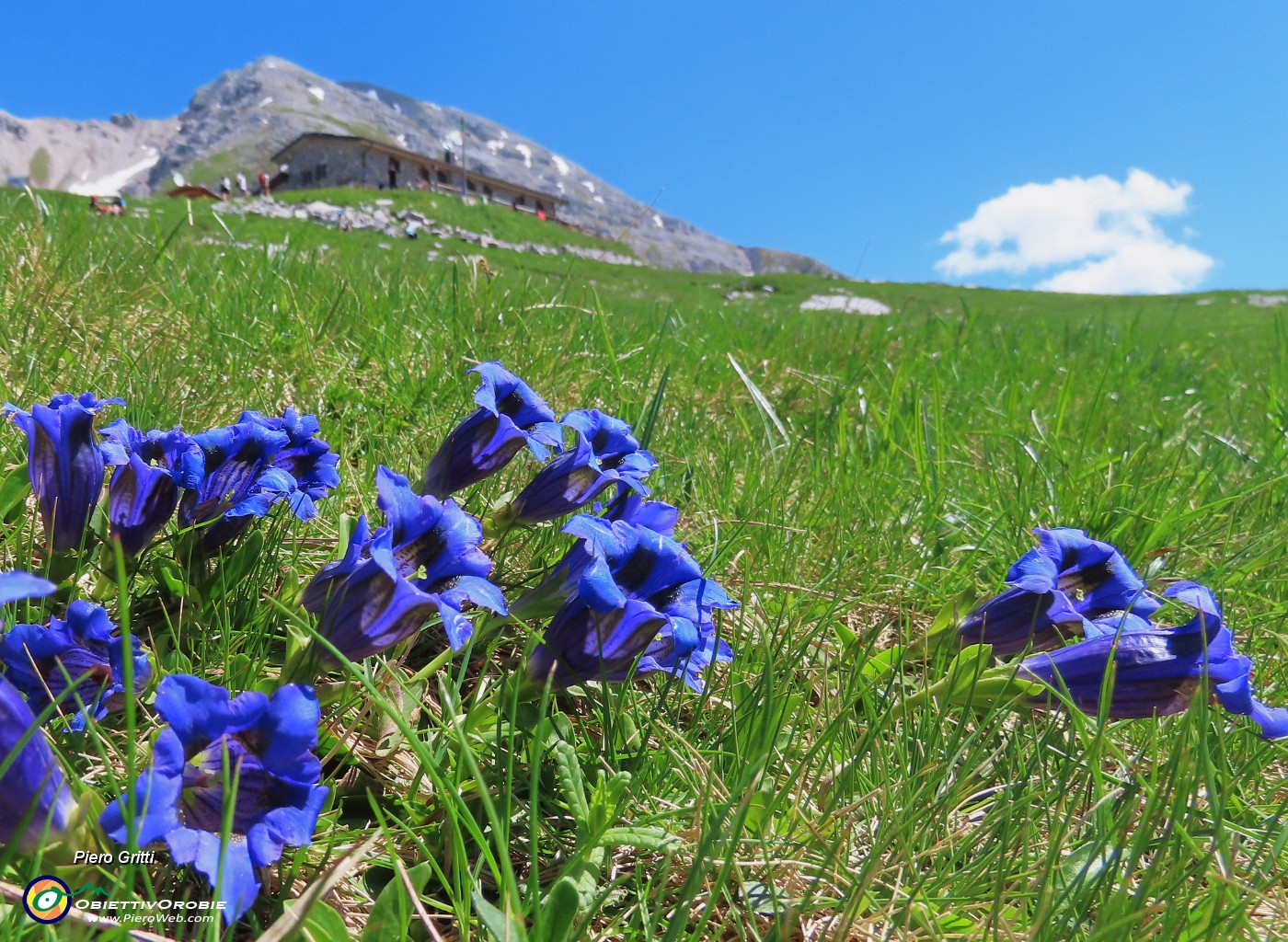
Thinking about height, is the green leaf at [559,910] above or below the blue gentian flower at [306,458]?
below

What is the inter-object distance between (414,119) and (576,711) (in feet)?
638

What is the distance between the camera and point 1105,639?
4.65ft

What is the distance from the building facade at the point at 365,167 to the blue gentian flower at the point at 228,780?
64.2m

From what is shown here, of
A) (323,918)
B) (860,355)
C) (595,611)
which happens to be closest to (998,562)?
(595,611)

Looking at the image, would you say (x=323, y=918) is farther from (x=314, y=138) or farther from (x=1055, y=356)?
(x=314, y=138)

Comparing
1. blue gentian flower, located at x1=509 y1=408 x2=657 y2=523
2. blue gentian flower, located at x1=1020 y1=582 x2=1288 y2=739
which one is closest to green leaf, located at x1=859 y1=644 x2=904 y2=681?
blue gentian flower, located at x1=1020 y1=582 x2=1288 y2=739

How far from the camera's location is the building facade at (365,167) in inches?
2478

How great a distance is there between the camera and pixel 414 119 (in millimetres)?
172750

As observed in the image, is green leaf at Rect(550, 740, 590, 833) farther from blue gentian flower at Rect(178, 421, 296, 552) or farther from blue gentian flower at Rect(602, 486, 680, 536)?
blue gentian flower at Rect(178, 421, 296, 552)

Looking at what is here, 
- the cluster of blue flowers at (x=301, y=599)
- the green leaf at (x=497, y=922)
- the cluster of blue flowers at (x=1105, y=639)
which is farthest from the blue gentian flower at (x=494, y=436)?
the cluster of blue flowers at (x=1105, y=639)

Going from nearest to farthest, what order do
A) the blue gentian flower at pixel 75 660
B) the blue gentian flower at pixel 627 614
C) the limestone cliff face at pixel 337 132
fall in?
the blue gentian flower at pixel 75 660 < the blue gentian flower at pixel 627 614 < the limestone cliff face at pixel 337 132

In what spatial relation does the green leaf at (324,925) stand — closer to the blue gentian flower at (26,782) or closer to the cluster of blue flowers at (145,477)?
the blue gentian flower at (26,782)

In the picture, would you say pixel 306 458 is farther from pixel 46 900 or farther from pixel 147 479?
pixel 46 900

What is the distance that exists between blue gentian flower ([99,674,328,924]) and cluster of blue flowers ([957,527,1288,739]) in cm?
112
